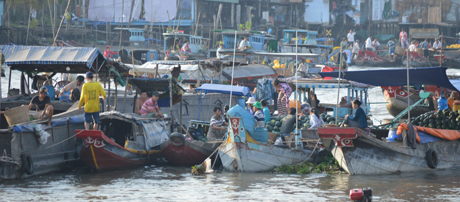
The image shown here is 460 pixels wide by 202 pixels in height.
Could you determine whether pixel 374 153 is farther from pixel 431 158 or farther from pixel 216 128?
pixel 216 128

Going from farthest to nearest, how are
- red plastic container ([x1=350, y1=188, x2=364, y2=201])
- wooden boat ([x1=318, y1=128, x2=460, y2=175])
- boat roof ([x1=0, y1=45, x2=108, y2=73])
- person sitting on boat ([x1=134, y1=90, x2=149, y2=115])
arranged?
person sitting on boat ([x1=134, y1=90, x2=149, y2=115]) → boat roof ([x1=0, y1=45, x2=108, y2=73]) → wooden boat ([x1=318, y1=128, x2=460, y2=175]) → red plastic container ([x1=350, y1=188, x2=364, y2=201])

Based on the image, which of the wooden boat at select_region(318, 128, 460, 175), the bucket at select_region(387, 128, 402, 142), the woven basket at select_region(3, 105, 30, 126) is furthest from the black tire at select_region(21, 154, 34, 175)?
the bucket at select_region(387, 128, 402, 142)

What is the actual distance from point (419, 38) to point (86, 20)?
88.9 feet

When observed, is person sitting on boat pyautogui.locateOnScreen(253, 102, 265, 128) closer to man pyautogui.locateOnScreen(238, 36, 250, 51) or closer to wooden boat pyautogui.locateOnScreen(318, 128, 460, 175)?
wooden boat pyautogui.locateOnScreen(318, 128, 460, 175)

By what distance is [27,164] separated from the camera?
970cm

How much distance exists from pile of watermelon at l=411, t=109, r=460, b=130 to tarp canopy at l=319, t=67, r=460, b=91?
693 mm

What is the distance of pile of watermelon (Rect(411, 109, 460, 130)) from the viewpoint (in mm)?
11289

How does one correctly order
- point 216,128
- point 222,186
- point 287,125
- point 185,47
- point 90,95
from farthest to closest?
point 185,47
point 216,128
point 287,125
point 90,95
point 222,186

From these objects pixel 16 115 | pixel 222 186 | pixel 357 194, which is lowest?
pixel 222 186

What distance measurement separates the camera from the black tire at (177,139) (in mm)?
11195

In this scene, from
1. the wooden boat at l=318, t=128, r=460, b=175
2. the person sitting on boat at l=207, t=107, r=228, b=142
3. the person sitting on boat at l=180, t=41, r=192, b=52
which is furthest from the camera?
the person sitting on boat at l=180, t=41, r=192, b=52

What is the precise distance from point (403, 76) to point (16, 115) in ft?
26.5

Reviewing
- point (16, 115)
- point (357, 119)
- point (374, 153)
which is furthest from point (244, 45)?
point (16, 115)

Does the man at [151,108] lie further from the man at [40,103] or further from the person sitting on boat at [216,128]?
the man at [40,103]
